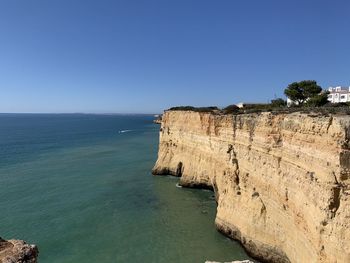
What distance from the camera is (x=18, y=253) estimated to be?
6363 millimetres

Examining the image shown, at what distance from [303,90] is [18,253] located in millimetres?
30618

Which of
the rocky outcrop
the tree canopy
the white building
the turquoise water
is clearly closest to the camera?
the rocky outcrop

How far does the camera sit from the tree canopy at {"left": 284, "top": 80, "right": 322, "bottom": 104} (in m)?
30.5

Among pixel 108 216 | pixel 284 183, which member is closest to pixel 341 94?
pixel 284 183

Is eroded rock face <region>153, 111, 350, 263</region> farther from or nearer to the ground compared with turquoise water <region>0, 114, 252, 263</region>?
farther from the ground

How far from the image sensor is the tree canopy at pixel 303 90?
100 feet

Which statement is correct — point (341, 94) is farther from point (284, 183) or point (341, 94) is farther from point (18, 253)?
point (18, 253)

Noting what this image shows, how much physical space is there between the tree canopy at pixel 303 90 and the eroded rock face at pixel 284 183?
37.1 feet

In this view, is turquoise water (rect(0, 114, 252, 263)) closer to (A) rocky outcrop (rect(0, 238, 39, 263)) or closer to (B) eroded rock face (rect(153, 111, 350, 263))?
(B) eroded rock face (rect(153, 111, 350, 263))

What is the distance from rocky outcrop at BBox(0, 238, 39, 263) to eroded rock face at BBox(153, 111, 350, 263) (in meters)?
9.49

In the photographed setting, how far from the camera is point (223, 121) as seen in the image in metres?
22.8

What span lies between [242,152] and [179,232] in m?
6.35

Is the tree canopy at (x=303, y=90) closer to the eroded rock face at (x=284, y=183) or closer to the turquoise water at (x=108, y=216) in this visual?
the eroded rock face at (x=284, y=183)

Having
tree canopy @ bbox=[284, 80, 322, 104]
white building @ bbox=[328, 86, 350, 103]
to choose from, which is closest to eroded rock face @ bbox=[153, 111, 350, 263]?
tree canopy @ bbox=[284, 80, 322, 104]
